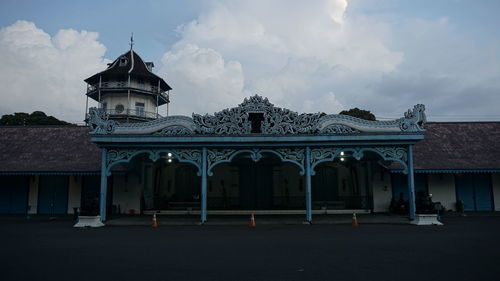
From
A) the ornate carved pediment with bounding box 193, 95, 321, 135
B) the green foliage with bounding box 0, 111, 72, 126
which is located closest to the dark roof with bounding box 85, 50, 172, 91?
the green foliage with bounding box 0, 111, 72, 126

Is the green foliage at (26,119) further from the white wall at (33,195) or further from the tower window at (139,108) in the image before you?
the white wall at (33,195)

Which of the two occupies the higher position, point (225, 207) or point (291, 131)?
point (291, 131)

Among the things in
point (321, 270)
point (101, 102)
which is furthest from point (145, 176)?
point (101, 102)

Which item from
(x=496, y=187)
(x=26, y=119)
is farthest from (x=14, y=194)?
(x=26, y=119)

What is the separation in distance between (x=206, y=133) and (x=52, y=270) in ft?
33.2

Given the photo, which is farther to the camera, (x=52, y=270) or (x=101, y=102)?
(x=101, y=102)

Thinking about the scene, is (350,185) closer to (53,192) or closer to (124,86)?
(53,192)

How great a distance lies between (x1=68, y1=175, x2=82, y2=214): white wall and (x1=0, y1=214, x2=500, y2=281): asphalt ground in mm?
9078

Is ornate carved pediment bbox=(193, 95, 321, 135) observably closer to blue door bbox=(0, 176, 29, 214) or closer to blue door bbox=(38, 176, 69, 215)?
blue door bbox=(38, 176, 69, 215)

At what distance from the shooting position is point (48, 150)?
2270 cm

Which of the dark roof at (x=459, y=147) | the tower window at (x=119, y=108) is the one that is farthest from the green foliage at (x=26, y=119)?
the dark roof at (x=459, y=147)

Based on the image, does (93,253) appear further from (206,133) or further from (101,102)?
(101,102)

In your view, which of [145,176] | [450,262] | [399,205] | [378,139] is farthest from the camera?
[145,176]

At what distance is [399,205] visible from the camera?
67.9 ft
